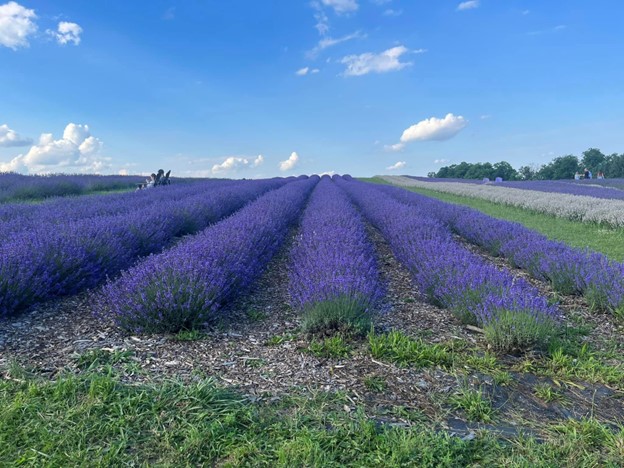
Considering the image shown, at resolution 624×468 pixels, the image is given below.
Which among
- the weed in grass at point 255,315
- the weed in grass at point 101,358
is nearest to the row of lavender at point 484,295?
the weed in grass at point 255,315

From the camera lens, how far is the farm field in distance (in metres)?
1.96

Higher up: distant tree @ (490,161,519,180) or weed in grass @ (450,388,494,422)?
distant tree @ (490,161,519,180)

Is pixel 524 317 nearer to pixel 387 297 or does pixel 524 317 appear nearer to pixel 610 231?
pixel 387 297

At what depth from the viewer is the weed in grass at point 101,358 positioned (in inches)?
105

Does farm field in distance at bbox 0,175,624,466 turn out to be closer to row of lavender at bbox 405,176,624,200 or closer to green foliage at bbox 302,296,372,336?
green foliage at bbox 302,296,372,336

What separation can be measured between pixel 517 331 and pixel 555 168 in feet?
206

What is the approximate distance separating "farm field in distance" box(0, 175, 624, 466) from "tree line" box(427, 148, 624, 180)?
193 feet

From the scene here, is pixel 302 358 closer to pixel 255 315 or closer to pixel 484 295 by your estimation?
pixel 255 315

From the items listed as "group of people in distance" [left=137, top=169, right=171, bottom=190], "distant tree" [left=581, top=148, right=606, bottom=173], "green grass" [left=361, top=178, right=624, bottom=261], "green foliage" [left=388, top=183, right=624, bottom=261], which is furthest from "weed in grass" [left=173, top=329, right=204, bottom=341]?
"distant tree" [left=581, top=148, right=606, bottom=173]

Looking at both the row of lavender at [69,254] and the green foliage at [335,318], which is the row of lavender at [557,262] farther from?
the row of lavender at [69,254]

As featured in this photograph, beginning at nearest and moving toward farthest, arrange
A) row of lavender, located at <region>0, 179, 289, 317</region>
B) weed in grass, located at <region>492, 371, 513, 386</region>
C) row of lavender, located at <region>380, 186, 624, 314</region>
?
1. weed in grass, located at <region>492, 371, 513, 386</region>
2. row of lavender, located at <region>0, 179, 289, 317</region>
3. row of lavender, located at <region>380, 186, 624, 314</region>

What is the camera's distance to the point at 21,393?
2.24 m

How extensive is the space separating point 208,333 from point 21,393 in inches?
49.0

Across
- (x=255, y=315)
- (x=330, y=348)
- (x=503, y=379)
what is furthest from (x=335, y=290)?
(x=503, y=379)
